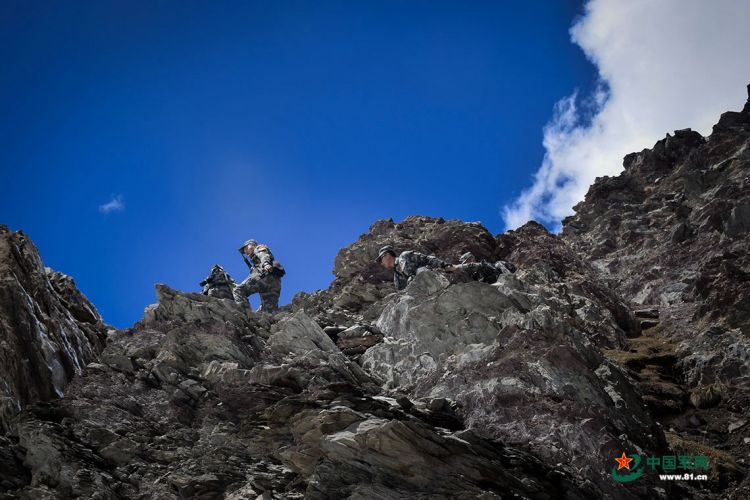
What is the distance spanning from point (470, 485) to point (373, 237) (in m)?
34.3

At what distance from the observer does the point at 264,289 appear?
26.9m

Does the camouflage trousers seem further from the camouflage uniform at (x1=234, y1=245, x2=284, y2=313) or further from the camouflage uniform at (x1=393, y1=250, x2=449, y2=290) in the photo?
the camouflage uniform at (x1=393, y1=250, x2=449, y2=290)

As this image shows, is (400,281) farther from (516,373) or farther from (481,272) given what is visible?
(516,373)

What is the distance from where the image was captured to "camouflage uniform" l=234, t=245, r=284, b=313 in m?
26.6

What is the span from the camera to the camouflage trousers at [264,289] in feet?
86.5

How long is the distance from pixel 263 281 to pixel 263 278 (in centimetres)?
16

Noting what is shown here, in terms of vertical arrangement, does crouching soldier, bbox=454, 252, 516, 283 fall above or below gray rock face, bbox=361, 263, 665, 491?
above

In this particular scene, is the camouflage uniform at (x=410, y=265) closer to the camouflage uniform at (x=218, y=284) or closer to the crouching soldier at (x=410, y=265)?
the crouching soldier at (x=410, y=265)

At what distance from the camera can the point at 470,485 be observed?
28.9ft

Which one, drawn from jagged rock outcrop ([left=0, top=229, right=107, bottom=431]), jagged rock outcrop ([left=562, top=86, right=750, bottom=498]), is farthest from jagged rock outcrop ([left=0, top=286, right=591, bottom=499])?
jagged rock outcrop ([left=562, top=86, right=750, bottom=498])

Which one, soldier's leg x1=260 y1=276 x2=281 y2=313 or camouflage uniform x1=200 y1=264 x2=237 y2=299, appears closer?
camouflage uniform x1=200 y1=264 x2=237 y2=299

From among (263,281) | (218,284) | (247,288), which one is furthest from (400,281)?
(218,284)

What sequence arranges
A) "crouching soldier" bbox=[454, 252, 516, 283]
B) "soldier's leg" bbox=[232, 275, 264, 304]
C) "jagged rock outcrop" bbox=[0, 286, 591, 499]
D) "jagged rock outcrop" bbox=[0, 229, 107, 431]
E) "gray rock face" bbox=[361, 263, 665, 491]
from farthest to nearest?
1. "soldier's leg" bbox=[232, 275, 264, 304]
2. "crouching soldier" bbox=[454, 252, 516, 283]
3. "jagged rock outcrop" bbox=[0, 229, 107, 431]
4. "gray rock face" bbox=[361, 263, 665, 491]
5. "jagged rock outcrop" bbox=[0, 286, 591, 499]

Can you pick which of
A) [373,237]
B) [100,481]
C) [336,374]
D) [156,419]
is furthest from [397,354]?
[373,237]
